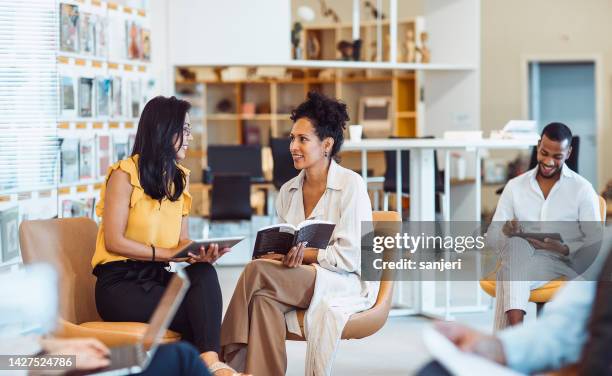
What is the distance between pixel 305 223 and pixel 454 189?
5.27 meters

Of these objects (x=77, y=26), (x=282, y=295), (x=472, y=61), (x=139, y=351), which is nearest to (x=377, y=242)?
(x=282, y=295)

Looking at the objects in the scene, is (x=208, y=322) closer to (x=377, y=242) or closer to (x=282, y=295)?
(x=282, y=295)

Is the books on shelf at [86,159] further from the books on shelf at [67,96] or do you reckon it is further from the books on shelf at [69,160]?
the books on shelf at [67,96]

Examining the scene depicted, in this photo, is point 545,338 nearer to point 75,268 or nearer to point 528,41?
point 75,268

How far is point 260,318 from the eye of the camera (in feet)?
12.6

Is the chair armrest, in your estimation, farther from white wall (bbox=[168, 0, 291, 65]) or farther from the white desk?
white wall (bbox=[168, 0, 291, 65])

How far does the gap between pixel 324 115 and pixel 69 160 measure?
6.53ft

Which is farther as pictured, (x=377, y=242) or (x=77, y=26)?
(x=77, y=26)

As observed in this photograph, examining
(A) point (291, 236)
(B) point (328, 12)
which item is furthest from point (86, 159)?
(B) point (328, 12)

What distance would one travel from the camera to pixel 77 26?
5.71m

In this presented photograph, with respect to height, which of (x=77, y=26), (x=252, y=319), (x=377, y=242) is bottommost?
(x=252, y=319)

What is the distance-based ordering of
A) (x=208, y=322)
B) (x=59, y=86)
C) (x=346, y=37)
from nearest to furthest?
1. (x=208, y=322)
2. (x=59, y=86)
3. (x=346, y=37)

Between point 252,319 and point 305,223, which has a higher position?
point 305,223

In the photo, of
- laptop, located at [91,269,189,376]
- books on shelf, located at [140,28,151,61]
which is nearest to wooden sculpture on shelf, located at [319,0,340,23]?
books on shelf, located at [140,28,151,61]
